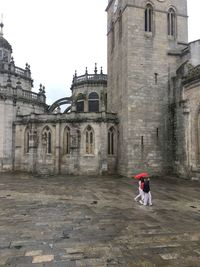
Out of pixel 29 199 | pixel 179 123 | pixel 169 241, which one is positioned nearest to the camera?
pixel 169 241

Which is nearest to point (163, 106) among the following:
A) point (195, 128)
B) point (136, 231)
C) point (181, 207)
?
point (195, 128)

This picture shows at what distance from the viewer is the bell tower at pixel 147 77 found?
21047 millimetres

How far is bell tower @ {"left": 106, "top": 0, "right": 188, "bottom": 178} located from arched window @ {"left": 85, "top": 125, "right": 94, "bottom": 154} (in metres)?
2.49

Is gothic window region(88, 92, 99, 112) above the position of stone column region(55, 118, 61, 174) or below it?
above

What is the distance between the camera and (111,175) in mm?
21828

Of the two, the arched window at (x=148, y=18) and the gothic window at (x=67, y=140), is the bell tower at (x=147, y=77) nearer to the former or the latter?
the arched window at (x=148, y=18)

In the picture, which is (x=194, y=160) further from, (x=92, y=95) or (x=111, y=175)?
(x=92, y=95)

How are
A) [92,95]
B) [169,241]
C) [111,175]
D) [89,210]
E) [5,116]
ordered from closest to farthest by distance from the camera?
[169,241], [89,210], [111,175], [5,116], [92,95]

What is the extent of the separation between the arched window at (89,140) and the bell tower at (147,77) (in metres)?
2.49

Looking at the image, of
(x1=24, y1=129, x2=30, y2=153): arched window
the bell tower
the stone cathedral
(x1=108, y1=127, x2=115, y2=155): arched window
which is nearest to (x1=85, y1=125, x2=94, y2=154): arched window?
the stone cathedral

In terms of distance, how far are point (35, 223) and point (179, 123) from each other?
15.7 meters

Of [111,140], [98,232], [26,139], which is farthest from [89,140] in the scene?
[98,232]

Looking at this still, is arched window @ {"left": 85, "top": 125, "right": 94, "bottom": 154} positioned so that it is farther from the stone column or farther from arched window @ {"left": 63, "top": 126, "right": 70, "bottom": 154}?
the stone column

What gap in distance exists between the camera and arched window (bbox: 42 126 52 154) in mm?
24016
